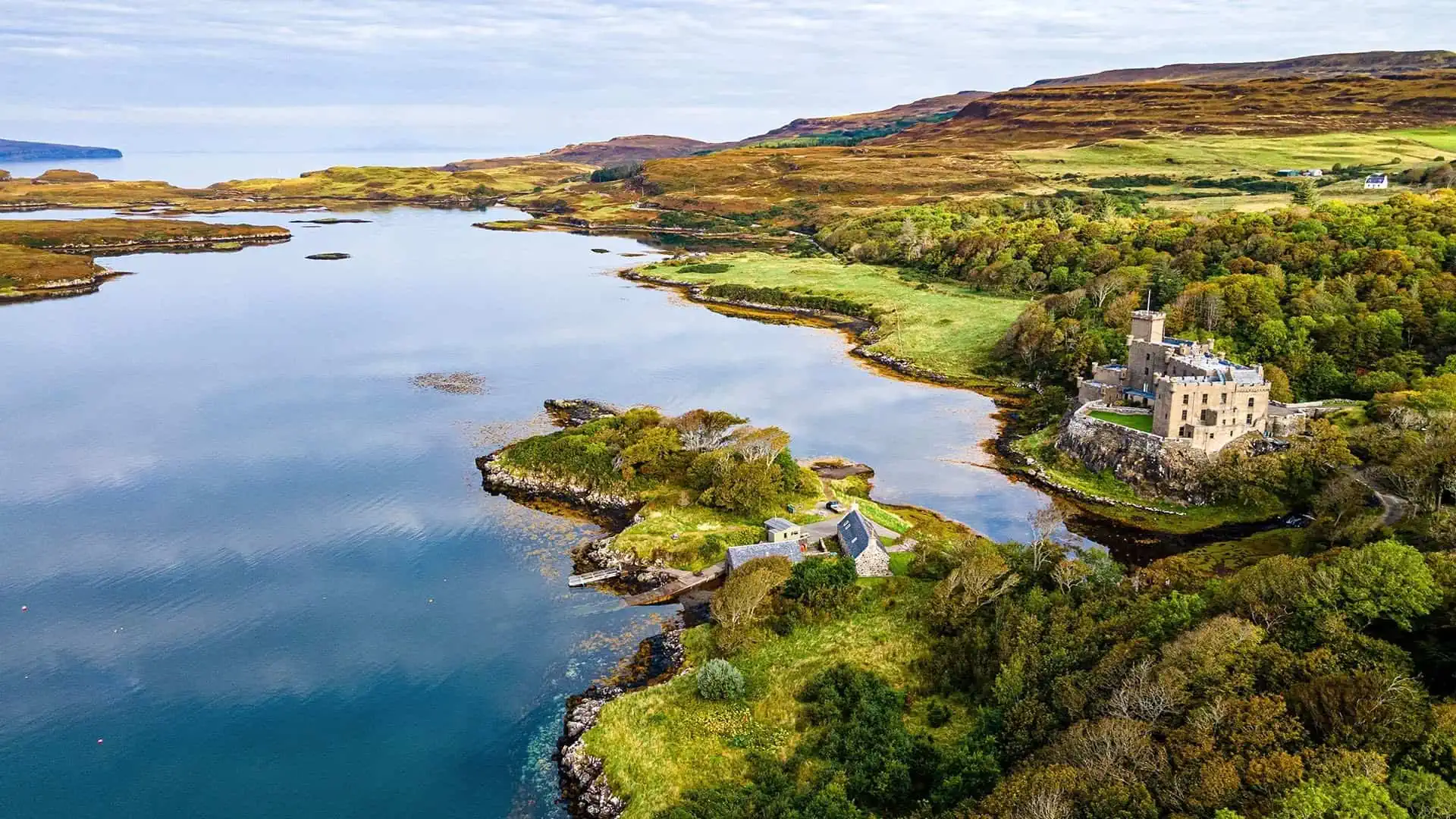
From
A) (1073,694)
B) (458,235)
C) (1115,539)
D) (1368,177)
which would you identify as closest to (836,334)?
(1115,539)

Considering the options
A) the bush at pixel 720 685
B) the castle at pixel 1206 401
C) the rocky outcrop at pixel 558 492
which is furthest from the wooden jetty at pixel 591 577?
the castle at pixel 1206 401

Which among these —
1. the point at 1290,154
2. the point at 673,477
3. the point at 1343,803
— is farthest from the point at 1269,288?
the point at 1290,154

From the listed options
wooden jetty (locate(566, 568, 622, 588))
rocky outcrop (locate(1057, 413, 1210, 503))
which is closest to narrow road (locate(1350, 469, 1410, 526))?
rocky outcrop (locate(1057, 413, 1210, 503))

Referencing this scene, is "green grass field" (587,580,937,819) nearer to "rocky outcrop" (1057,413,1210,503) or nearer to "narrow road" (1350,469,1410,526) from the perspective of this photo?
"rocky outcrop" (1057,413,1210,503)

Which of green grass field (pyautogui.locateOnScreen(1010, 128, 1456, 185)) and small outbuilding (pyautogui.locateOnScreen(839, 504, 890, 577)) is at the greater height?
green grass field (pyautogui.locateOnScreen(1010, 128, 1456, 185))

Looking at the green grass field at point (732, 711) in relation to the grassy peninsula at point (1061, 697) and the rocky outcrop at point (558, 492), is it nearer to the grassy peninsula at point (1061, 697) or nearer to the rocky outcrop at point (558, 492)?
the grassy peninsula at point (1061, 697)

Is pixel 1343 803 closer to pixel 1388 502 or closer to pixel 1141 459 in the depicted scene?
pixel 1388 502
